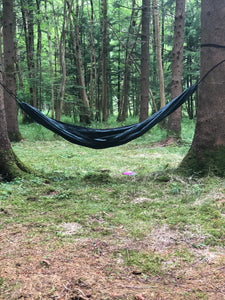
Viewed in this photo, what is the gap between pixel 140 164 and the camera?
4.48 metres

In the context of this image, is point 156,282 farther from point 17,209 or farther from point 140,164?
point 140,164

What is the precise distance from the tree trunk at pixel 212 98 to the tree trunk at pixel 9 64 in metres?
4.94

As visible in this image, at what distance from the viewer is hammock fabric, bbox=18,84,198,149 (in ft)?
11.0

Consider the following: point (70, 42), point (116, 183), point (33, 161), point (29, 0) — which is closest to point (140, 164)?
point (116, 183)

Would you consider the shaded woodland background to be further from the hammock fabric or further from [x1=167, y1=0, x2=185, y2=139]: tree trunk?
the hammock fabric

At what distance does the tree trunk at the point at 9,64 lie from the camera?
6250mm

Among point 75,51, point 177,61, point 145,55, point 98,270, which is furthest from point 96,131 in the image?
point 75,51

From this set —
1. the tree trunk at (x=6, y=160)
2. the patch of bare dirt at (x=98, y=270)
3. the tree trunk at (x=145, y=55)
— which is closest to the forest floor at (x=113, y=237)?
the patch of bare dirt at (x=98, y=270)

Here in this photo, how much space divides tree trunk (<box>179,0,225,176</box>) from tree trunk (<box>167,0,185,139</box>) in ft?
11.6

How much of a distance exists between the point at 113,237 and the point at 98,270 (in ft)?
1.38

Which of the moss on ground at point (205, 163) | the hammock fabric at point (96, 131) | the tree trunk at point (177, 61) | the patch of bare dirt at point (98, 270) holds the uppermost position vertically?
the tree trunk at point (177, 61)

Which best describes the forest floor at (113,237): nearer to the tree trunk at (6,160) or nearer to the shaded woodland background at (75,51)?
the tree trunk at (6,160)

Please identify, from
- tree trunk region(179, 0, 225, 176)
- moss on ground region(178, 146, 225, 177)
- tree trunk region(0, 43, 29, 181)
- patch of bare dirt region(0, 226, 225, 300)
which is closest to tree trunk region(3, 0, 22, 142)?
tree trunk region(0, 43, 29, 181)

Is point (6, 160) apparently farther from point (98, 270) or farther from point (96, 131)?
point (98, 270)
